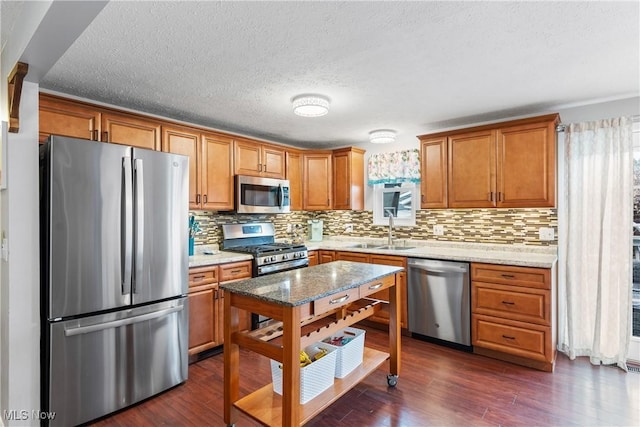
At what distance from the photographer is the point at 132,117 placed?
289 centimetres

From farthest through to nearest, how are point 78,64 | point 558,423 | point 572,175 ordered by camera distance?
point 572,175 < point 78,64 < point 558,423

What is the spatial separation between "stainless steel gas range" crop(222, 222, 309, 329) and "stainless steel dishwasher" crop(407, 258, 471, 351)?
126 centimetres

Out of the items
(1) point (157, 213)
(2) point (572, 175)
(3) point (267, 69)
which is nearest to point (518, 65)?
(2) point (572, 175)

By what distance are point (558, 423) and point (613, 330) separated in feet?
4.43

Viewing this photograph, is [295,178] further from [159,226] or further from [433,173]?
[159,226]

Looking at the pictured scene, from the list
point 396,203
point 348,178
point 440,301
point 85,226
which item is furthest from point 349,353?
point 348,178

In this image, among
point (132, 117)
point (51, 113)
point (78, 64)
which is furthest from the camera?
point (132, 117)

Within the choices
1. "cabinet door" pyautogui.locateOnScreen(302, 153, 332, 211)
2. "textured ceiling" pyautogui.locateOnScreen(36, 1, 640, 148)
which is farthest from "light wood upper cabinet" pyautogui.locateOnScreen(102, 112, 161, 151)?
"cabinet door" pyautogui.locateOnScreen(302, 153, 332, 211)

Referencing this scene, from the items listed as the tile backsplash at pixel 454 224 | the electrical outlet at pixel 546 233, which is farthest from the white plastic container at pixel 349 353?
the electrical outlet at pixel 546 233

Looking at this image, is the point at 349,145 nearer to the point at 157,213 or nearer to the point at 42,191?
the point at 157,213

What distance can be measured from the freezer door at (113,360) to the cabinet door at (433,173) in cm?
267

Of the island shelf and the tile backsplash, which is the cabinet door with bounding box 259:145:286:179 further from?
the island shelf

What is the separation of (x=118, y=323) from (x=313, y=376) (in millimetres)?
1332

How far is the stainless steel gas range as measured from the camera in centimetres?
348
